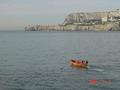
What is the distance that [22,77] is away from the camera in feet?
192

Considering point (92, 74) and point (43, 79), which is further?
point (92, 74)

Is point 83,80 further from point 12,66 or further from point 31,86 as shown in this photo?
point 12,66

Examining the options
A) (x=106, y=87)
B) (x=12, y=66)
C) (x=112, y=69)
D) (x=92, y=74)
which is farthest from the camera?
(x=12, y=66)

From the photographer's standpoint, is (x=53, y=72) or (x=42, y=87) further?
(x=53, y=72)

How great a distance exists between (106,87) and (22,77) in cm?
1669

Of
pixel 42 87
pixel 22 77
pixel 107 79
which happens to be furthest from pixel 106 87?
pixel 22 77

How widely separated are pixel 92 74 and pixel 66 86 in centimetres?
1250

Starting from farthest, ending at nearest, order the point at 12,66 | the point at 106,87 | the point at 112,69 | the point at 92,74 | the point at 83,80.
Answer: the point at 12,66
the point at 112,69
the point at 92,74
the point at 83,80
the point at 106,87

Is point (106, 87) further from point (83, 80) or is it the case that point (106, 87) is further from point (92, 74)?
point (92, 74)

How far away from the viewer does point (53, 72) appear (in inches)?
2547

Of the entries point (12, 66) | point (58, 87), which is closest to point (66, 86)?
point (58, 87)
